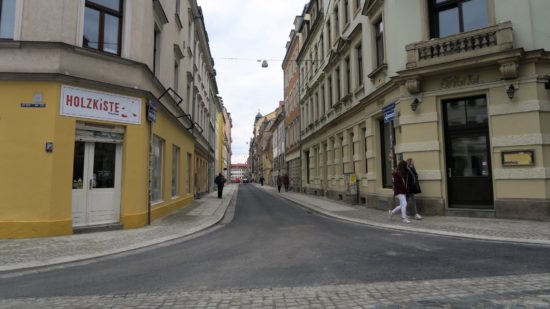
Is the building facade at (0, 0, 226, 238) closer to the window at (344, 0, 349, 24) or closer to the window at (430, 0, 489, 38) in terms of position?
the window at (430, 0, 489, 38)

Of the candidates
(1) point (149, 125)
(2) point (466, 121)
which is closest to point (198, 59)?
(1) point (149, 125)

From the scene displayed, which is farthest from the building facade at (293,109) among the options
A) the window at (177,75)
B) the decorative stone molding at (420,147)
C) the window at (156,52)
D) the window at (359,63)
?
the window at (156,52)

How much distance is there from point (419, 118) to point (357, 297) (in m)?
9.33

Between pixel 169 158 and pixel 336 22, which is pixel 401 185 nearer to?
pixel 169 158

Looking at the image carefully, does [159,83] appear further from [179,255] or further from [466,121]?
[466,121]

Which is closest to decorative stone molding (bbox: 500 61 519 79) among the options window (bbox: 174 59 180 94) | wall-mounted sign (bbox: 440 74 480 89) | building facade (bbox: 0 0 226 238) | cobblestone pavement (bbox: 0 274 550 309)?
wall-mounted sign (bbox: 440 74 480 89)

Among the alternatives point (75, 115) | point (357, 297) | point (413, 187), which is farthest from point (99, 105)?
point (413, 187)

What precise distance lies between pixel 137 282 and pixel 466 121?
1088 cm

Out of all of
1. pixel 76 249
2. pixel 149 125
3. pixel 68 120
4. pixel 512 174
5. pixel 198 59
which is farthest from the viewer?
pixel 198 59

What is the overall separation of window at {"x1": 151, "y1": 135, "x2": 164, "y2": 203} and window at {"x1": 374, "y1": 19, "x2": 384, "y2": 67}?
31.0 feet

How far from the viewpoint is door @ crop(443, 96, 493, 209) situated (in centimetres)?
1127

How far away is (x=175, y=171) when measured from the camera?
17.0 m

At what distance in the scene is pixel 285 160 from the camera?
43656 millimetres

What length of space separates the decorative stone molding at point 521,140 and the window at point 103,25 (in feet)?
38.3
